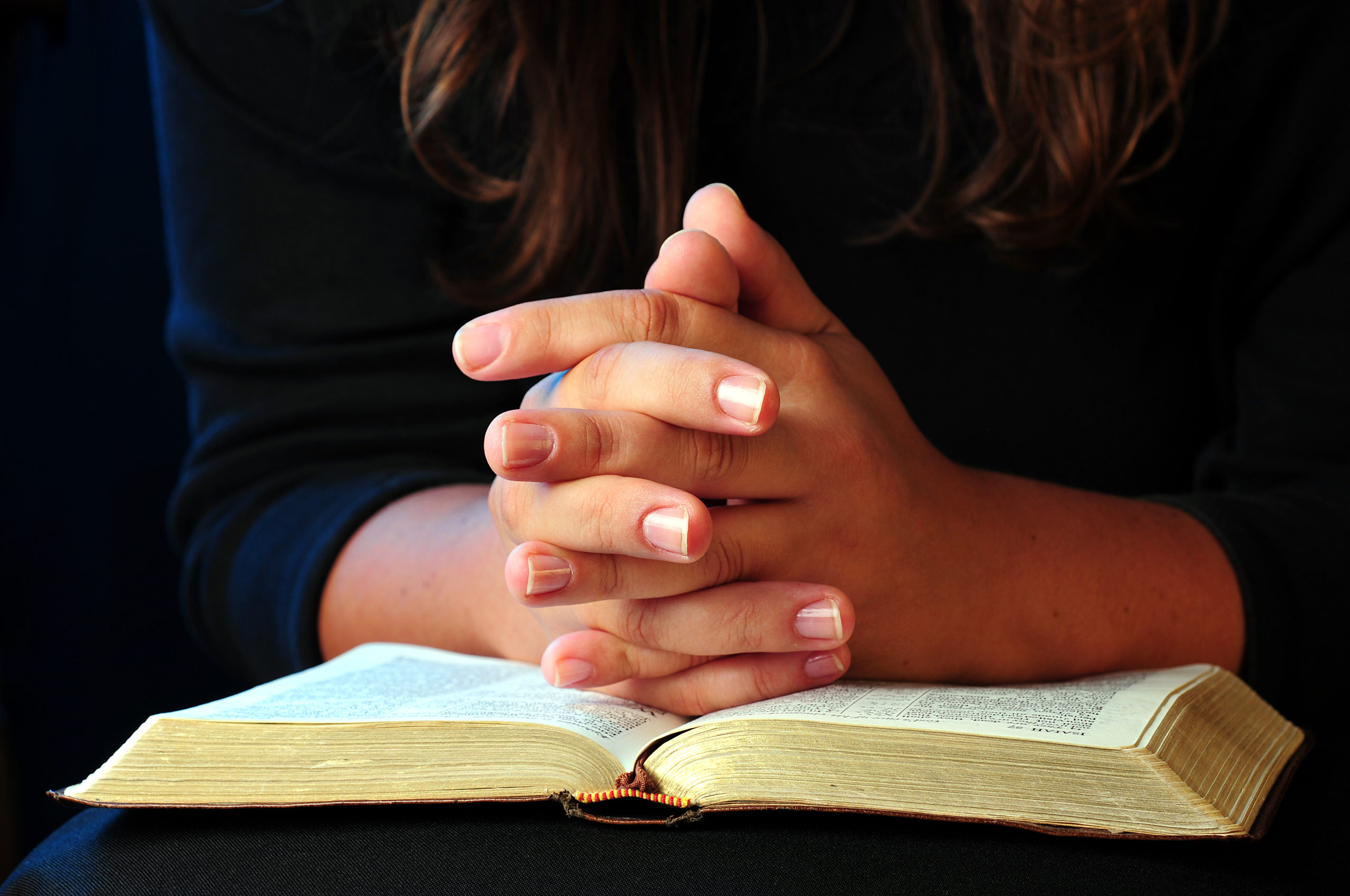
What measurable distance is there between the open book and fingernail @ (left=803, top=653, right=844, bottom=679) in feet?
0.13

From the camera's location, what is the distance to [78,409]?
4.83 ft

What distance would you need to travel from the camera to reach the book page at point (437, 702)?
45 cm

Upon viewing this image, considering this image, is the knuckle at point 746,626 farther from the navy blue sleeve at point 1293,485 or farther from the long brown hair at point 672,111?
the long brown hair at point 672,111

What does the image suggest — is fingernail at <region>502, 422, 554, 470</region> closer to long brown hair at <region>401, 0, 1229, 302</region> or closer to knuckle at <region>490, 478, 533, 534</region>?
A: knuckle at <region>490, 478, 533, 534</region>

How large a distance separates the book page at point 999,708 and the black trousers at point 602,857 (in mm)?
42

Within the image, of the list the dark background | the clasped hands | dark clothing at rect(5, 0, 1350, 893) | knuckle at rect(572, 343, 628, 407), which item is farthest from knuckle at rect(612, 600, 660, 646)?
the dark background

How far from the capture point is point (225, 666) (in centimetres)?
97

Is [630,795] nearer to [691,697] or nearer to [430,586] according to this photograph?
[691,697]

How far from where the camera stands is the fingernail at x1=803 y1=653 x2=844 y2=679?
524 millimetres

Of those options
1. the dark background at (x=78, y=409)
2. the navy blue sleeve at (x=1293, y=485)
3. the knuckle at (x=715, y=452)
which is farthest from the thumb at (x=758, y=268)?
the dark background at (x=78, y=409)

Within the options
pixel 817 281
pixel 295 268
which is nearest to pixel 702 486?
pixel 817 281

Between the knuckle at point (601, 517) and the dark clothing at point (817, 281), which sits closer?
the knuckle at point (601, 517)

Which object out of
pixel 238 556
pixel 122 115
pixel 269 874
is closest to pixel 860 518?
pixel 269 874

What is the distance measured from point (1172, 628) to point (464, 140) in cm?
79
